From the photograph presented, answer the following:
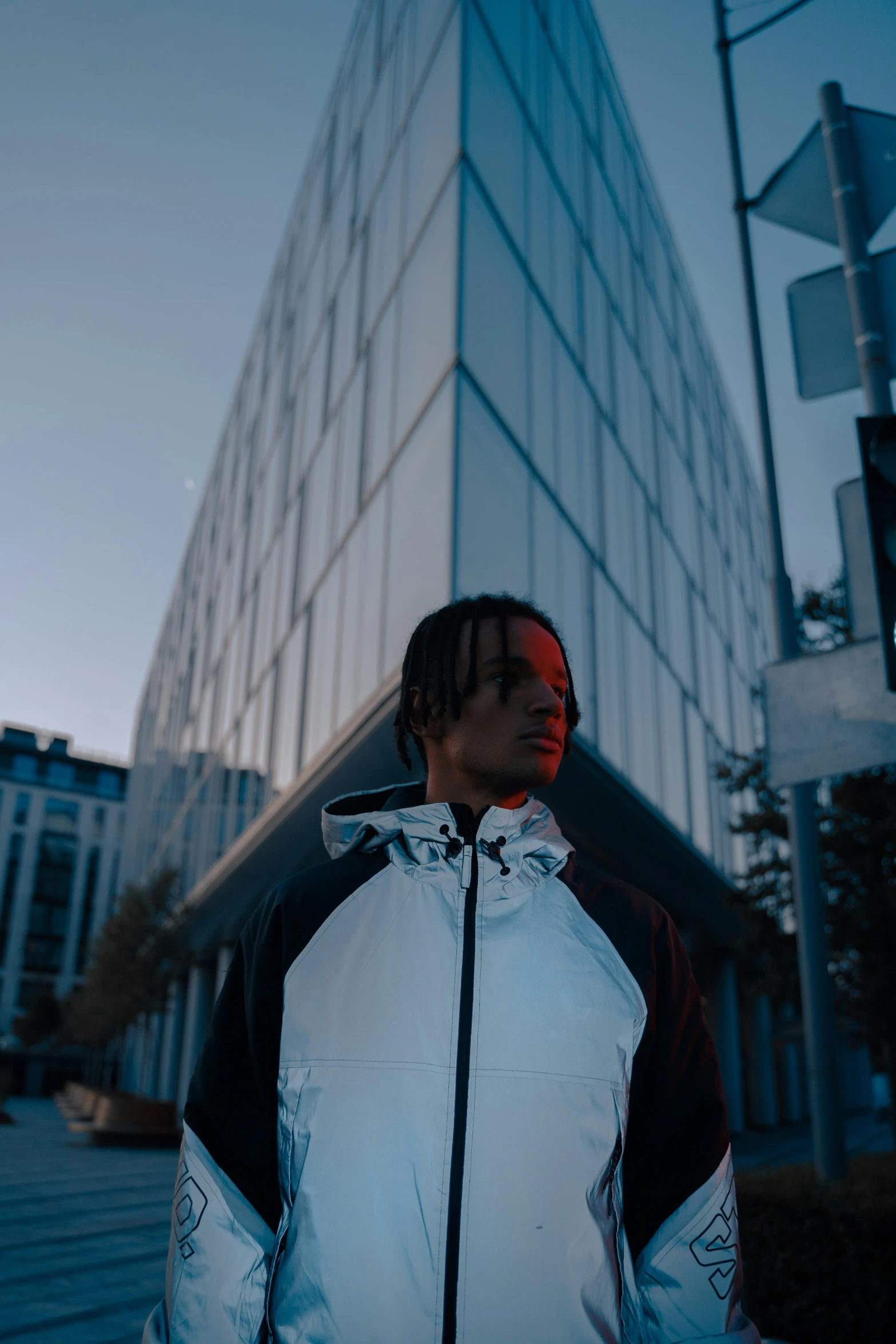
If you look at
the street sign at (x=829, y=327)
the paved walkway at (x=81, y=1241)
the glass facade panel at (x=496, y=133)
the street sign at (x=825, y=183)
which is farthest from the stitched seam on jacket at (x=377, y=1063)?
the glass facade panel at (x=496, y=133)

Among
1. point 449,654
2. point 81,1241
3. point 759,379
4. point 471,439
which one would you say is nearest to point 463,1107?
point 449,654

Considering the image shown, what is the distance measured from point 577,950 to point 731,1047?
23622 millimetres

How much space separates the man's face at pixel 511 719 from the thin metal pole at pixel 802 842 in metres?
4.45

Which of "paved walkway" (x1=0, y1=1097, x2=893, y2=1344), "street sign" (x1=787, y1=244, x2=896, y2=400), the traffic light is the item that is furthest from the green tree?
the traffic light

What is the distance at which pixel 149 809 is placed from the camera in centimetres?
3425

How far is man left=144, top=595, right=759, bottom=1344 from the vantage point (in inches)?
52.9

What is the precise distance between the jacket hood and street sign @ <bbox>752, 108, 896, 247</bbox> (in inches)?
169

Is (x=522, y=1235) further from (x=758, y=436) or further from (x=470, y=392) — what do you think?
(x=470, y=392)

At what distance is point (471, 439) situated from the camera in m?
10.2

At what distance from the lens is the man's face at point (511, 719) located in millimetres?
1698

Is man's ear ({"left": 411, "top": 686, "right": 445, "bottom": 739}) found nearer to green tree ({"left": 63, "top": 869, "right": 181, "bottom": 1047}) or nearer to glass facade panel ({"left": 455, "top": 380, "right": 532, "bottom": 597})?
glass facade panel ({"left": 455, "top": 380, "right": 532, "bottom": 597})

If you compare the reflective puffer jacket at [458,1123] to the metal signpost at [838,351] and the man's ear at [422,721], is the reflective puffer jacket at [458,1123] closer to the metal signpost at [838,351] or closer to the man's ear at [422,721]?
the man's ear at [422,721]

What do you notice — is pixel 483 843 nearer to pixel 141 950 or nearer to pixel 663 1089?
pixel 663 1089

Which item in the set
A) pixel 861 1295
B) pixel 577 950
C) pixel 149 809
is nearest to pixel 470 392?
pixel 861 1295
